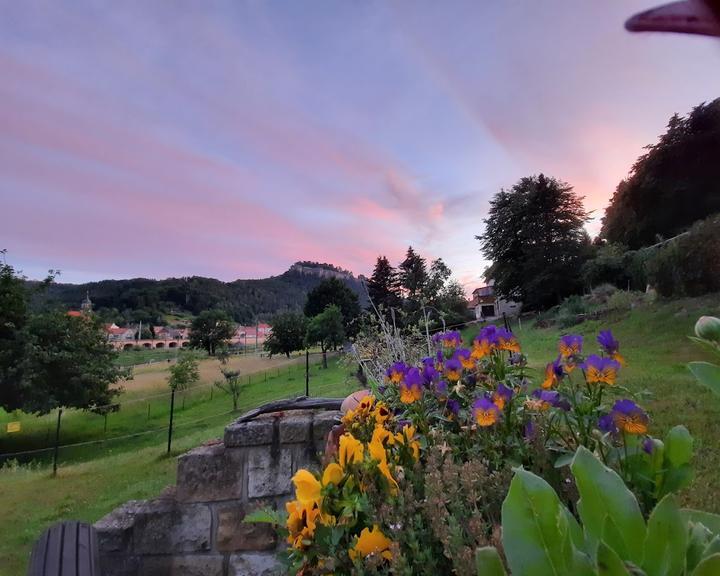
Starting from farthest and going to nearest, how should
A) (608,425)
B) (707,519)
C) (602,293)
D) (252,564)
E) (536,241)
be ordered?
(536,241) < (602,293) < (252,564) < (608,425) < (707,519)

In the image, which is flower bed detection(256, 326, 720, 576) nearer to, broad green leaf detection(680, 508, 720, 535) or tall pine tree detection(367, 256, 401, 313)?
broad green leaf detection(680, 508, 720, 535)

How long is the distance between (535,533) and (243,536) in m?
2.25

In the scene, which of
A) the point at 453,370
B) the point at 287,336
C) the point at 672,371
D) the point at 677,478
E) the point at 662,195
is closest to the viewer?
the point at 677,478

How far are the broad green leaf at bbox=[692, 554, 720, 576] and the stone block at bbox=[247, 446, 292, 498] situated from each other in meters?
2.16

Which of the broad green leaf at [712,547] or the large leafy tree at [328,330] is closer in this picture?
the broad green leaf at [712,547]

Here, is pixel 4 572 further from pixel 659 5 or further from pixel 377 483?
pixel 659 5

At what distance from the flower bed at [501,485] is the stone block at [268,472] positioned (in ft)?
2.49

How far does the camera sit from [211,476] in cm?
234

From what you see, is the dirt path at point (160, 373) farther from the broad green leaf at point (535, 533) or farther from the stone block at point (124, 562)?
the broad green leaf at point (535, 533)

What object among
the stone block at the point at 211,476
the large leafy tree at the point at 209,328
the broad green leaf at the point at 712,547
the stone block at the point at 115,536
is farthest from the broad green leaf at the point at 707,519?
the large leafy tree at the point at 209,328

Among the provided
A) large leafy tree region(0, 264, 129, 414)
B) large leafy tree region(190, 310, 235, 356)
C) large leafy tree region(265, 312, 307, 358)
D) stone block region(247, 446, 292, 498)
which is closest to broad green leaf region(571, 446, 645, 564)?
stone block region(247, 446, 292, 498)

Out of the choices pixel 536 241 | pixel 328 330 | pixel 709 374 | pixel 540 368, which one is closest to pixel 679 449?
pixel 709 374

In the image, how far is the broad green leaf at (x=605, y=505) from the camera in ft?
1.52

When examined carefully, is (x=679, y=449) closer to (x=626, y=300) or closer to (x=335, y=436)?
(x=335, y=436)
